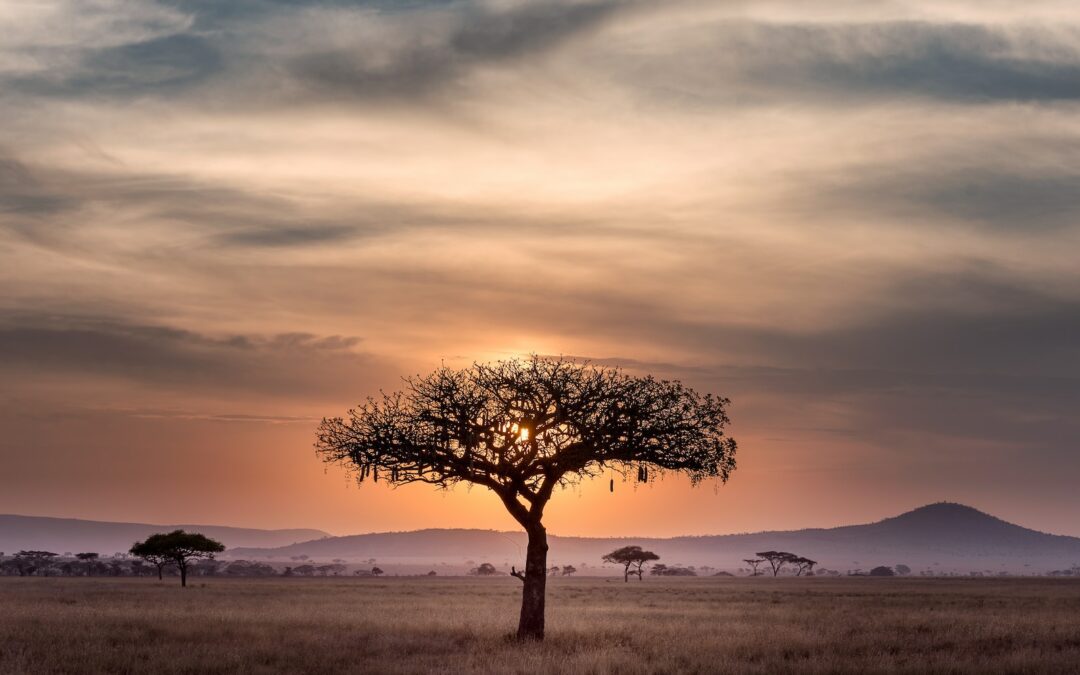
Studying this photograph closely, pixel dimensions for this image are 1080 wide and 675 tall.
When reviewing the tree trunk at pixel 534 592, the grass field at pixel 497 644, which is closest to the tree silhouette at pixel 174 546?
the grass field at pixel 497 644

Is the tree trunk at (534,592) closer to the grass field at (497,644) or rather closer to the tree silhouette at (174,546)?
the grass field at (497,644)

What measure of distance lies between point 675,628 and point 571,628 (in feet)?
15.7

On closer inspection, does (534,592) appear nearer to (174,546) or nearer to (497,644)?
(497,644)

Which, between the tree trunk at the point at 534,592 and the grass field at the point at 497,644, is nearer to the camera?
the grass field at the point at 497,644

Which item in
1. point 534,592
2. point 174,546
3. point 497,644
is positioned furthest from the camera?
point 174,546

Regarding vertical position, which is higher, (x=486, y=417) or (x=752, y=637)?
(x=486, y=417)

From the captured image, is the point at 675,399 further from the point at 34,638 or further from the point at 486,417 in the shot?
the point at 34,638

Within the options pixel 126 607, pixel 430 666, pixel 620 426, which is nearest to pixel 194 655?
pixel 430 666

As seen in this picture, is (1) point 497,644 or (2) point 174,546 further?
(2) point 174,546

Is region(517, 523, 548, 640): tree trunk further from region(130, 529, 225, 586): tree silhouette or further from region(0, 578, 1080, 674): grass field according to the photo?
region(130, 529, 225, 586): tree silhouette

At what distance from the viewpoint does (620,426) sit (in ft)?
126

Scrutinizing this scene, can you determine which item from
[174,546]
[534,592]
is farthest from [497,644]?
[174,546]

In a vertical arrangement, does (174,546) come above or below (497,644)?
above

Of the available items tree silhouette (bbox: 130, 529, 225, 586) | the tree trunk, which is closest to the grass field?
the tree trunk
